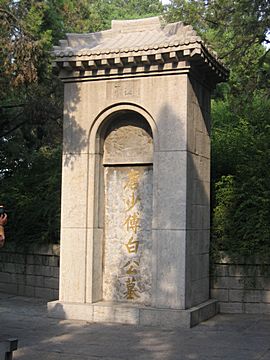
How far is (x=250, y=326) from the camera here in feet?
29.9

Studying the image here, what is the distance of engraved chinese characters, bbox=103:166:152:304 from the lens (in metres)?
9.83

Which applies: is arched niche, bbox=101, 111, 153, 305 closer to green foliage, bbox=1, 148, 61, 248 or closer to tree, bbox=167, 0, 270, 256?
tree, bbox=167, 0, 270, 256

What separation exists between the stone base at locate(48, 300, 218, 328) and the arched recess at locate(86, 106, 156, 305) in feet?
0.95

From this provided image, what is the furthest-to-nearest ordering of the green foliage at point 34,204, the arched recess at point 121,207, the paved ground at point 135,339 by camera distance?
1. the green foliage at point 34,204
2. the arched recess at point 121,207
3. the paved ground at point 135,339

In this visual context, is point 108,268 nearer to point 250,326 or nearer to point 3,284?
point 250,326

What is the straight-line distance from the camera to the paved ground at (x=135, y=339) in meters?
7.10

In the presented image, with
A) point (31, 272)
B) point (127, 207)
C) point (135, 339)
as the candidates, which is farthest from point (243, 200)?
point (31, 272)

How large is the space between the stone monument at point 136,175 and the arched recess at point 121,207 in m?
0.02

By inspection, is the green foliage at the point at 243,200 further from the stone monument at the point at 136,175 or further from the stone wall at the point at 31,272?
the stone wall at the point at 31,272

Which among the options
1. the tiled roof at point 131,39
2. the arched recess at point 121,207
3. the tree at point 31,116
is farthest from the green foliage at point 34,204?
the tiled roof at point 131,39

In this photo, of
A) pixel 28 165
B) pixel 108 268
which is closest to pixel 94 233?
pixel 108 268

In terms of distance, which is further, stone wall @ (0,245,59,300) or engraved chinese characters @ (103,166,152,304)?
stone wall @ (0,245,59,300)

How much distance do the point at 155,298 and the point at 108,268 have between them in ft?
3.95

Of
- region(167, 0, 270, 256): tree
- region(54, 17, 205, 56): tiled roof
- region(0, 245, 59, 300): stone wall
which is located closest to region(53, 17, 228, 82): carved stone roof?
region(54, 17, 205, 56): tiled roof
